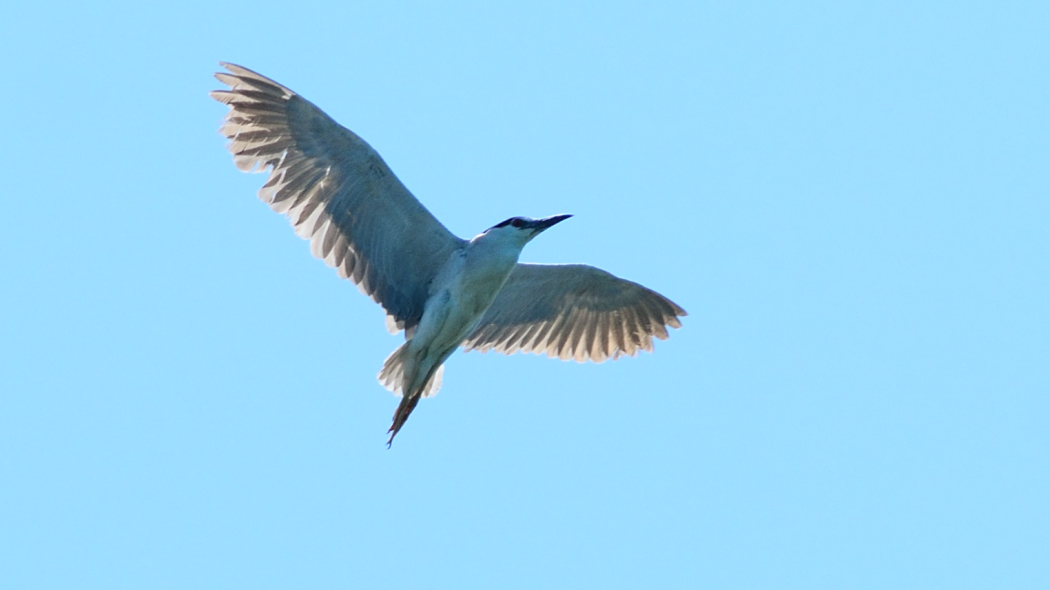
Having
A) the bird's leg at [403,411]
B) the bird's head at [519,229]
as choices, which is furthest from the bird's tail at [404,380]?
the bird's head at [519,229]

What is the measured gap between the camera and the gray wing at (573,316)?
518 inches

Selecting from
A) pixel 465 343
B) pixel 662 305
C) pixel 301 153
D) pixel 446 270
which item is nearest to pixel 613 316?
pixel 662 305

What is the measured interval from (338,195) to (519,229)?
56.8 inches

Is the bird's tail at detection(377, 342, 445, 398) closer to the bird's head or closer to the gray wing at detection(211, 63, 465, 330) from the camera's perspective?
the gray wing at detection(211, 63, 465, 330)

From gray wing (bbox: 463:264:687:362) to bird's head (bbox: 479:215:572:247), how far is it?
1102 mm

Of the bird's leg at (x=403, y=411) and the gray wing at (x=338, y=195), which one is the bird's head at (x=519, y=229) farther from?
the bird's leg at (x=403, y=411)

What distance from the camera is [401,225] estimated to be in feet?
39.3

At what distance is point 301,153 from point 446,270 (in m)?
1.46

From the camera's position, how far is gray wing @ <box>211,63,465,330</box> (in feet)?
37.8

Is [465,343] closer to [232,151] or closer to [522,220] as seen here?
[522,220]

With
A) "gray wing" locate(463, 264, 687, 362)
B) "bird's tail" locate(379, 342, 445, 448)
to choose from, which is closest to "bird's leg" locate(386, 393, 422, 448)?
"bird's tail" locate(379, 342, 445, 448)

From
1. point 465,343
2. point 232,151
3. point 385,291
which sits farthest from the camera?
point 465,343

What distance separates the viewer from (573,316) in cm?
1364

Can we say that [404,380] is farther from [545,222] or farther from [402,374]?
[545,222]
